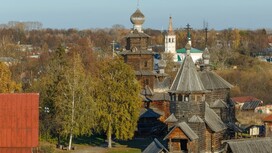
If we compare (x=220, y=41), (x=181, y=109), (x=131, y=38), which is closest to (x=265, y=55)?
(x=220, y=41)

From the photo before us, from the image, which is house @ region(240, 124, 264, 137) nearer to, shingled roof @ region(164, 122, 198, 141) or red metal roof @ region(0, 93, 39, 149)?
shingled roof @ region(164, 122, 198, 141)

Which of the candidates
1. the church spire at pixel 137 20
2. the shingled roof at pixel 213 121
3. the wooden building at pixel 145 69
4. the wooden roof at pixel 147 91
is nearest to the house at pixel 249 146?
the shingled roof at pixel 213 121

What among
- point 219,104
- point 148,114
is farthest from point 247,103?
point 219,104

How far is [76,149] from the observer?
146 feet

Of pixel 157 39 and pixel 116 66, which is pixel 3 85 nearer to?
pixel 116 66

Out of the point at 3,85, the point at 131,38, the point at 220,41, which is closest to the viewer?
the point at 3,85

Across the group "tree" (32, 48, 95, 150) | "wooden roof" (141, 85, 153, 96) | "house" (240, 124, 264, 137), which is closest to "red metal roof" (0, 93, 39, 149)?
"tree" (32, 48, 95, 150)

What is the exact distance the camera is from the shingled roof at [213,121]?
3781 cm

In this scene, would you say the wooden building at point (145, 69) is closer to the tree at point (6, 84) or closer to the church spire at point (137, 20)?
the church spire at point (137, 20)

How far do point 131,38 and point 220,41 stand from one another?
8258 cm

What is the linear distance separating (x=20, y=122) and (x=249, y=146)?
9.81 metres

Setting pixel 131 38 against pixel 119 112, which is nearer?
pixel 119 112

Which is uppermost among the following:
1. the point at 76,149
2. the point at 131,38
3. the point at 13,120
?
the point at 131,38

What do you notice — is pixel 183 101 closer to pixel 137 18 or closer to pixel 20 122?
pixel 20 122
